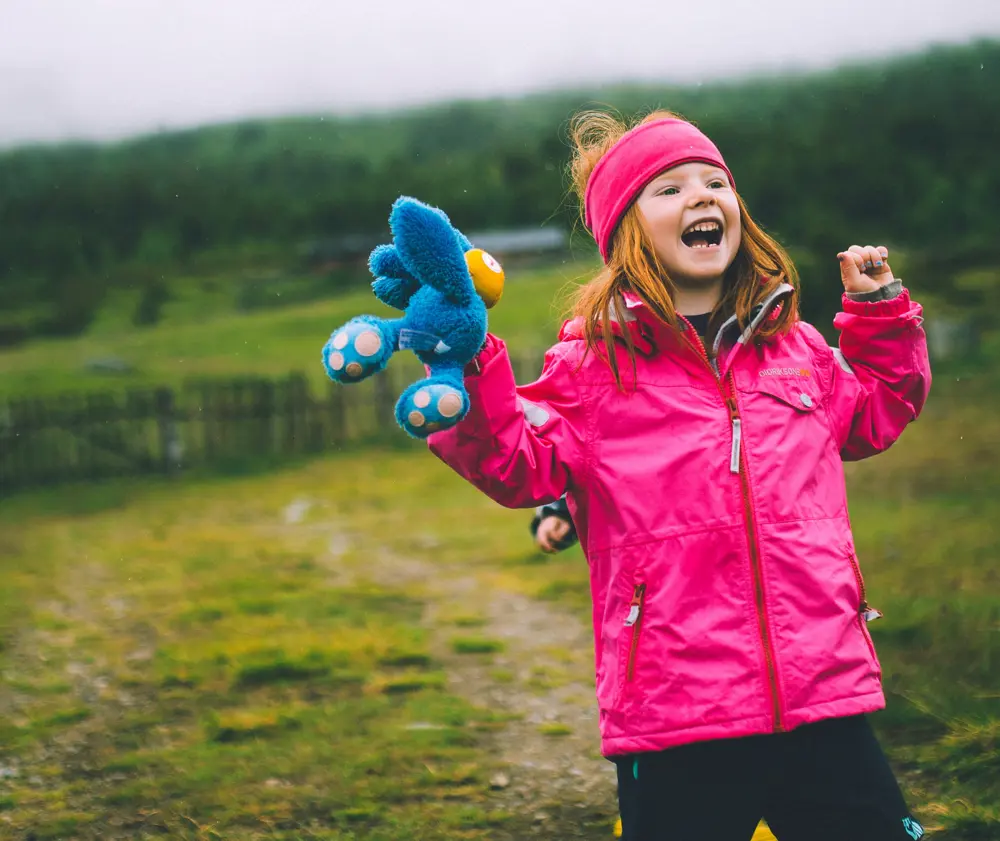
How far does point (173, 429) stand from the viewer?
13.1m

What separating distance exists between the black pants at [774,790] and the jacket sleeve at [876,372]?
24.8 inches

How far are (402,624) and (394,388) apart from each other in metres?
10.2

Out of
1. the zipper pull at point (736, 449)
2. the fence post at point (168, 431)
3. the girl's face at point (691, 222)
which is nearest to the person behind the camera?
the zipper pull at point (736, 449)

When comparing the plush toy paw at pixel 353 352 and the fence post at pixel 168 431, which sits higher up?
the plush toy paw at pixel 353 352

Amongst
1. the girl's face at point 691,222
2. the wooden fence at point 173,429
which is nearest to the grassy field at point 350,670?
the girl's face at point 691,222

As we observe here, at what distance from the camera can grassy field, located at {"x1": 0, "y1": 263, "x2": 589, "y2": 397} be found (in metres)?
24.9

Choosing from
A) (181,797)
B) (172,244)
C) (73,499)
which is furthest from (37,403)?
(172,244)

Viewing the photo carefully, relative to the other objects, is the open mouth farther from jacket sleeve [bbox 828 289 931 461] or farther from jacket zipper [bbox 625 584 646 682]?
jacket zipper [bbox 625 584 646 682]

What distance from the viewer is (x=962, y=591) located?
4891mm

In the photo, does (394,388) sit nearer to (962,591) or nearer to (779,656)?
(962,591)

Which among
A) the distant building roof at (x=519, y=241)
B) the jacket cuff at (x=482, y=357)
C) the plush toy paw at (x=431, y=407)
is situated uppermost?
the distant building roof at (x=519, y=241)

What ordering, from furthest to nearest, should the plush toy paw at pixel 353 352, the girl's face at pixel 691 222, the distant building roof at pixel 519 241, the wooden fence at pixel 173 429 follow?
the distant building roof at pixel 519 241
the wooden fence at pixel 173 429
the girl's face at pixel 691 222
the plush toy paw at pixel 353 352

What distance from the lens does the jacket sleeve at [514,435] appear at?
1.83m

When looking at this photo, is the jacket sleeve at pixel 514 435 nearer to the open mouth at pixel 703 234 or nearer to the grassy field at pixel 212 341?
the open mouth at pixel 703 234
